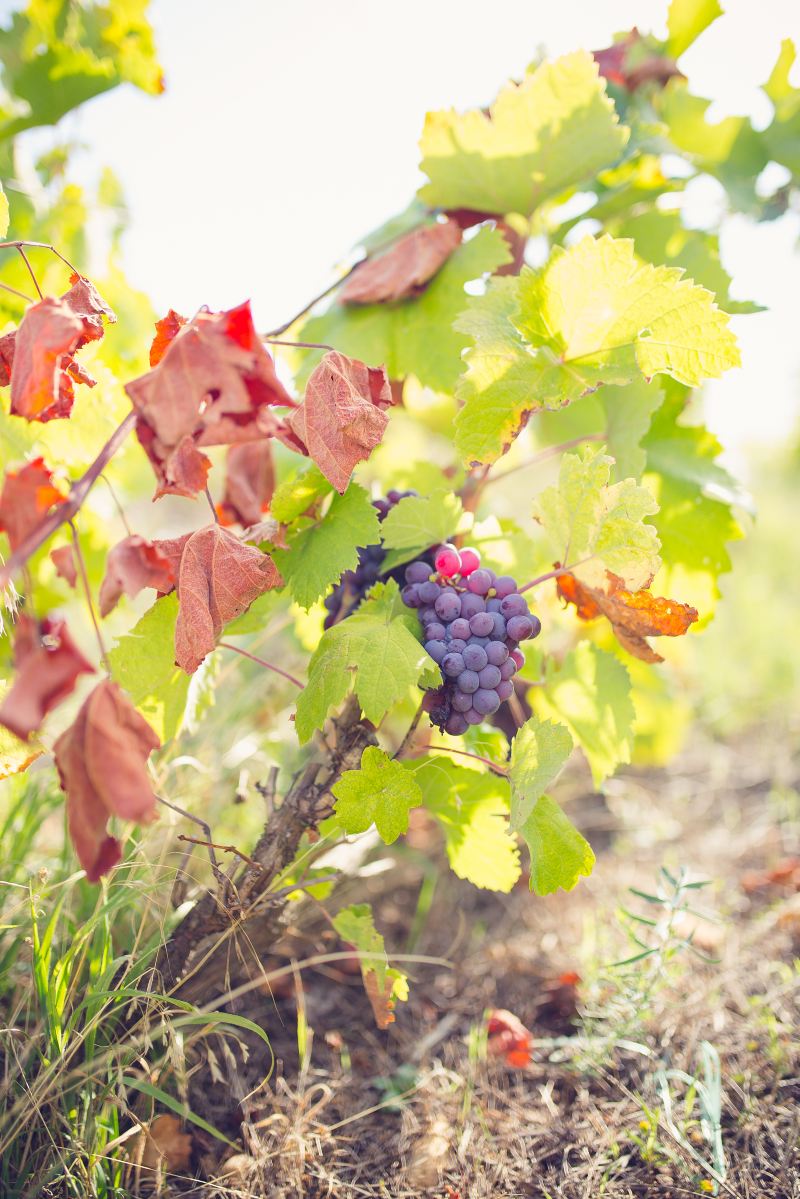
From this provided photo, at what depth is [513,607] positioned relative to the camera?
102 cm

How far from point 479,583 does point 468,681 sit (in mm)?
144

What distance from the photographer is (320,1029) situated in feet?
4.71

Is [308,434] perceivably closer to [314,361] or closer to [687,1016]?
[314,361]

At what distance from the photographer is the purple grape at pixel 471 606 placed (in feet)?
3.34

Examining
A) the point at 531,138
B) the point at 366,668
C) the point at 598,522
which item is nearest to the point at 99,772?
the point at 366,668

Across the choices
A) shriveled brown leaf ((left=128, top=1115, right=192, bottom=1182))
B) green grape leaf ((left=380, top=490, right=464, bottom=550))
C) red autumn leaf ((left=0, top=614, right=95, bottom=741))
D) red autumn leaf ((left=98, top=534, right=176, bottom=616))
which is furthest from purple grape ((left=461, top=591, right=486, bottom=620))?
shriveled brown leaf ((left=128, top=1115, right=192, bottom=1182))

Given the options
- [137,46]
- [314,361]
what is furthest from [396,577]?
[137,46]

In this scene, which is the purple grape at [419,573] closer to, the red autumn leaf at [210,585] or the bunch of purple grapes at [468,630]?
the bunch of purple grapes at [468,630]

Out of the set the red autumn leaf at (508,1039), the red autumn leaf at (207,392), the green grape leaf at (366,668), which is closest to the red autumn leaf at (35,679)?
the red autumn leaf at (207,392)

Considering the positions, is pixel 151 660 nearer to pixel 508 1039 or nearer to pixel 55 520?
pixel 55 520

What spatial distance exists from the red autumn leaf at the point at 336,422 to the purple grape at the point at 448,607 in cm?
19

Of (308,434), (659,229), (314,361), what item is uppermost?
(308,434)

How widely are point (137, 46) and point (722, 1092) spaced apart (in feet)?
7.66

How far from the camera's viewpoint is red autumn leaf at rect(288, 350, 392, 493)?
0.95m
